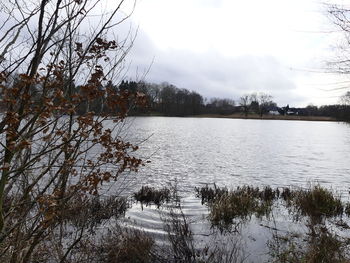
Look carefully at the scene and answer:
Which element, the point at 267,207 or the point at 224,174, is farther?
the point at 224,174

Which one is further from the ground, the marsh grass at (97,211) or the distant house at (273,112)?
the distant house at (273,112)

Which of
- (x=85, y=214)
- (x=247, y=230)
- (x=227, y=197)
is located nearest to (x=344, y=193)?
(x=227, y=197)

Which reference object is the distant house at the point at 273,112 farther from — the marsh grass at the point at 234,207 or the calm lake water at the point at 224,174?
the marsh grass at the point at 234,207

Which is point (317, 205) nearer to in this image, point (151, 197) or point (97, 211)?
point (151, 197)

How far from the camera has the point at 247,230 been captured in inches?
340

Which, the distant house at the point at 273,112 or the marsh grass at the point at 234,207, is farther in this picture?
the distant house at the point at 273,112

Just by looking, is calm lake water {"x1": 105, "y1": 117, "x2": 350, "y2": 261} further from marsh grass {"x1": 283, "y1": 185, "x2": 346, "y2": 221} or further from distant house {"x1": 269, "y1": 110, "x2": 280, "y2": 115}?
distant house {"x1": 269, "y1": 110, "x2": 280, "y2": 115}

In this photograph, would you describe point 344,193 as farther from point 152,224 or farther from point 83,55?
point 83,55

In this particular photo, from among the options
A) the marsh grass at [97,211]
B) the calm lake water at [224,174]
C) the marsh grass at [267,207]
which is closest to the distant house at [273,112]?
the calm lake water at [224,174]

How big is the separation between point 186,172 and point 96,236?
11.2m

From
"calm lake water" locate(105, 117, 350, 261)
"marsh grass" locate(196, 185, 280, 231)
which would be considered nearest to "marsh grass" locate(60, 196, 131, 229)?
"calm lake water" locate(105, 117, 350, 261)

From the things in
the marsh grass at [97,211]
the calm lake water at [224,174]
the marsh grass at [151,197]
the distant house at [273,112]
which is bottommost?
the calm lake water at [224,174]

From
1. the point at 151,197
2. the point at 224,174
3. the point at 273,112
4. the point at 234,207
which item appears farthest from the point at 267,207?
the point at 273,112

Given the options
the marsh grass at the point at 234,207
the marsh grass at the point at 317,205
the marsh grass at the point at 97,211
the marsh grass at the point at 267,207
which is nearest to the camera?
the marsh grass at the point at 97,211
